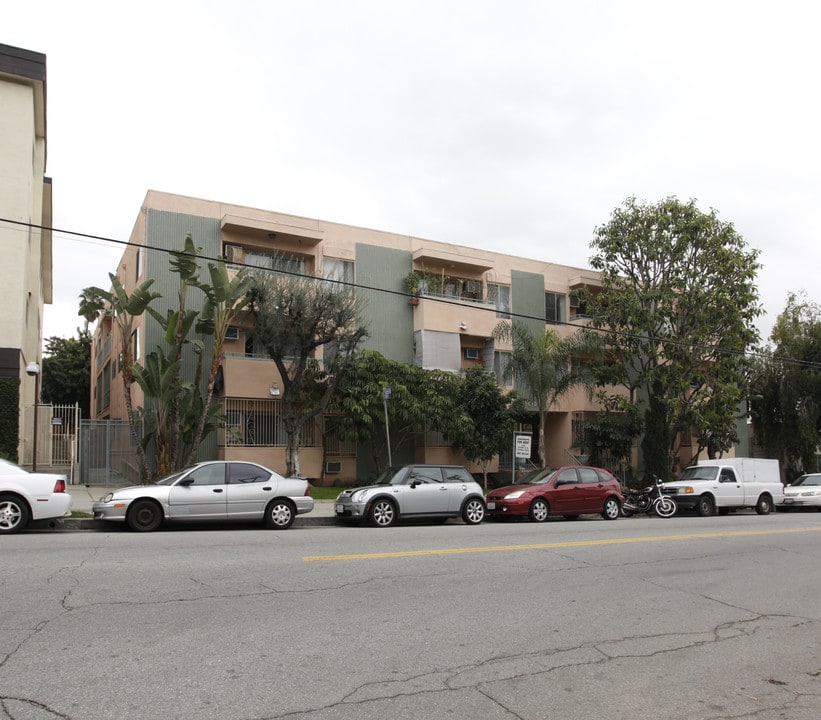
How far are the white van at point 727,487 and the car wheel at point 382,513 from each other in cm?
1054

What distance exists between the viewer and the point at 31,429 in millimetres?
25547

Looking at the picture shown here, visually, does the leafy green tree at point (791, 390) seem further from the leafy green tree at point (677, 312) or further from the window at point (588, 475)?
the window at point (588, 475)

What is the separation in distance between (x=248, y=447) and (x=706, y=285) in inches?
687

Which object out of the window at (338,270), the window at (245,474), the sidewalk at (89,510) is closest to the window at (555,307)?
the window at (338,270)

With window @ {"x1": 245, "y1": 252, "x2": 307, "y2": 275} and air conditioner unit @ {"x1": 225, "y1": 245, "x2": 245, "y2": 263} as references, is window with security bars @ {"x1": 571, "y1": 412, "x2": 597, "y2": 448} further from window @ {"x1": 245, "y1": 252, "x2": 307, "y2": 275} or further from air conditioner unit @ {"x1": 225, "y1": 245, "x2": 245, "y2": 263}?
air conditioner unit @ {"x1": 225, "y1": 245, "x2": 245, "y2": 263}

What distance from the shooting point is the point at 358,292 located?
85.5 feet

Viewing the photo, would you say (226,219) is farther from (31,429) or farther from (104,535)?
(104,535)

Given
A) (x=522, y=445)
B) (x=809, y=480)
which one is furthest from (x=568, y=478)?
(x=809, y=480)

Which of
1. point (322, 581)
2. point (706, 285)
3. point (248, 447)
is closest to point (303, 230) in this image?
point (248, 447)

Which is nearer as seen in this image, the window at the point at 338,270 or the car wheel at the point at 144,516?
the car wheel at the point at 144,516

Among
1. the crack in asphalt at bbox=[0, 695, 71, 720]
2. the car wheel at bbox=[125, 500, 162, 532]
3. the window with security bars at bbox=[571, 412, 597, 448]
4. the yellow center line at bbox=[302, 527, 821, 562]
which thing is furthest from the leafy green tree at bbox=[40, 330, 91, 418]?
the crack in asphalt at bbox=[0, 695, 71, 720]

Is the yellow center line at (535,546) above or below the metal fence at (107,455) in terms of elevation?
below

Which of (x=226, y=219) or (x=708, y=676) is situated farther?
(x=226, y=219)

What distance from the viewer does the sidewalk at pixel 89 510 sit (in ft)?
47.2
